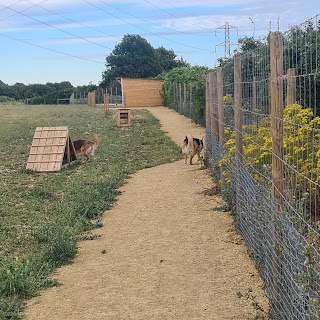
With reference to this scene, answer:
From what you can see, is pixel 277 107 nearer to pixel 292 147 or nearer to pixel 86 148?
pixel 292 147

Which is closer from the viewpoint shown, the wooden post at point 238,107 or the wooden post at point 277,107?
the wooden post at point 277,107

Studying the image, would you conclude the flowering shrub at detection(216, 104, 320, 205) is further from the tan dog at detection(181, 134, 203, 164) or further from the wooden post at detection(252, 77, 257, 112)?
the tan dog at detection(181, 134, 203, 164)

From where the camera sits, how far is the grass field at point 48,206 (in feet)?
21.9

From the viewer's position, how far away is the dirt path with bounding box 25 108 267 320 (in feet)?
18.9

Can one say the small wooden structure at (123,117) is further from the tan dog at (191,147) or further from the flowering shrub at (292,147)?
the flowering shrub at (292,147)

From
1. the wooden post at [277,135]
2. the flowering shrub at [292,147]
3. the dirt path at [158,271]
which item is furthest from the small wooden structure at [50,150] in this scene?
the wooden post at [277,135]

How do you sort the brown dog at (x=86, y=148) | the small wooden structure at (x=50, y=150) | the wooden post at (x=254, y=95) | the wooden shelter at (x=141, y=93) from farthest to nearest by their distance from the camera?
the wooden shelter at (x=141, y=93)
the brown dog at (x=86, y=148)
the small wooden structure at (x=50, y=150)
the wooden post at (x=254, y=95)

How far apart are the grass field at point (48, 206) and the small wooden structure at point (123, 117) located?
28.5 ft

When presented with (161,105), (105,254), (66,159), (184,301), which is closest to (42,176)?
(66,159)

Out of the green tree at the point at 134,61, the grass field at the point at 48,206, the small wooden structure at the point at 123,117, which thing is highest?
the green tree at the point at 134,61

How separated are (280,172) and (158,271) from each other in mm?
2313

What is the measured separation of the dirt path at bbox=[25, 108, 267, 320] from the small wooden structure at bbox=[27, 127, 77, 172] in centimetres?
478

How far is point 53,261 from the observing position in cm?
736

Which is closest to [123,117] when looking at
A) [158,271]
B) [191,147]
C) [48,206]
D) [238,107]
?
[191,147]
